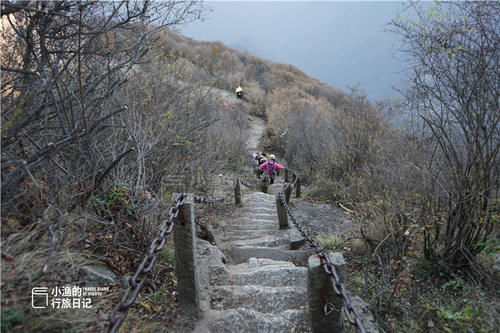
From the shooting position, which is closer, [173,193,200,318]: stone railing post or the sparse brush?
[173,193,200,318]: stone railing post

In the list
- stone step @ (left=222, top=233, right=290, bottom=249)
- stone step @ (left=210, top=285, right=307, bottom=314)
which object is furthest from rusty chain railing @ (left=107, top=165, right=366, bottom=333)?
stone step @ (left=222, top=233, right=290, bottom=249)

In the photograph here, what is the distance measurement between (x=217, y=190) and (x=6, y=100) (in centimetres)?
754

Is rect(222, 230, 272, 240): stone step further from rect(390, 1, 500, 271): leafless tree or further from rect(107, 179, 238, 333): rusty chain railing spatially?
rect(107, 179, 238, 333): rusty chain railing

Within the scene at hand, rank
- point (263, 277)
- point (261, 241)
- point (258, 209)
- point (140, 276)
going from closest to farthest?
point (140, 276)
point (263, 277)
point (261, 241)
point (258, 209)

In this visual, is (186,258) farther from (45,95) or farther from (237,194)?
(237,194)

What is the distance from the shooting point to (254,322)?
9.11 ft

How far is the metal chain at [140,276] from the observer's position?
1.44m

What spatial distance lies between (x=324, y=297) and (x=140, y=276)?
1555mm

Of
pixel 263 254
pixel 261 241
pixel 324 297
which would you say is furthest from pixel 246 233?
pixel 324 297

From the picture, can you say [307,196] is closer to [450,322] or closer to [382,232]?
[382,232]

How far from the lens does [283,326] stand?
2814 mm

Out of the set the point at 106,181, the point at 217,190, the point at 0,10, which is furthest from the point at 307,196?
the point at 0,10

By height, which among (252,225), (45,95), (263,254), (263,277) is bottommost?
(263,254)

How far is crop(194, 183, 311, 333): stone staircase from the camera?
2.81 meters
